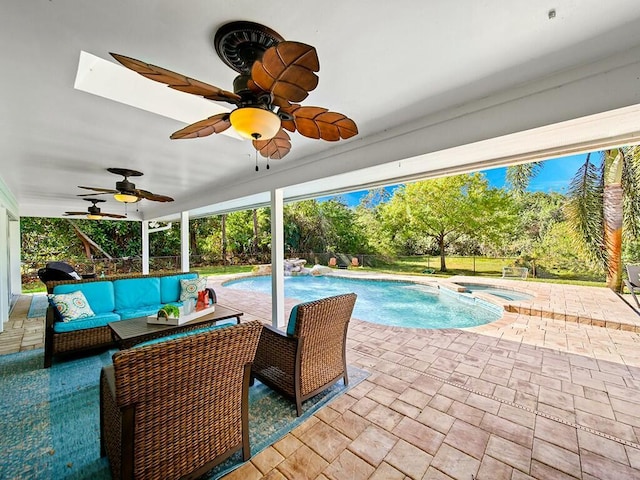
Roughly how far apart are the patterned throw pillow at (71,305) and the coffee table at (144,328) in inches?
25.3

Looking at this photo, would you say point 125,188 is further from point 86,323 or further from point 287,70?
point 287,70

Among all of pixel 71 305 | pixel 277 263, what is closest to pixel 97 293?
pixel 71 305

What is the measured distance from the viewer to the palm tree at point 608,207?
6266mm

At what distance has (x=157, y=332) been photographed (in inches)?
113

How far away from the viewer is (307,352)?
221 cm

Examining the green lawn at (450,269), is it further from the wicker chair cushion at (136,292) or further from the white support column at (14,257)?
the wicker chair cushion at (136,292)

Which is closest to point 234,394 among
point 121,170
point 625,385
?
point 625,385

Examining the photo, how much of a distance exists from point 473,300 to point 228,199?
20.5 feet

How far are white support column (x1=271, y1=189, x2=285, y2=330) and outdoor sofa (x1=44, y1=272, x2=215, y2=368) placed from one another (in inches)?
41.5

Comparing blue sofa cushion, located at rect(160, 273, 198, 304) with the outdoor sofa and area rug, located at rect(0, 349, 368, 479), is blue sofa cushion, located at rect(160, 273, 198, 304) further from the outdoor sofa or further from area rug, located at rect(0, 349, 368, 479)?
area rug, located at rect(0, 349, 368, 479)

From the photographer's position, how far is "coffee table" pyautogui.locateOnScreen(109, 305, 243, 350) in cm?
270

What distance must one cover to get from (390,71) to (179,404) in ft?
8.22

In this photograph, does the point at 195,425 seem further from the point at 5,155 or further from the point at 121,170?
the point at 5,155

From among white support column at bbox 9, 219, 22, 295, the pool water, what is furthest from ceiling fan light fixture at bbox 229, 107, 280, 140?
white support column at bbox 9, 219, 22, 295
